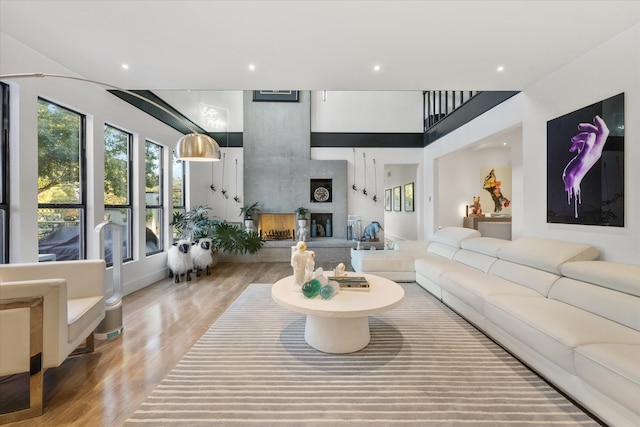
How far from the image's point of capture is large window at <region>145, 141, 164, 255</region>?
459 cm

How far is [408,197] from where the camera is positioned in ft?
27.5

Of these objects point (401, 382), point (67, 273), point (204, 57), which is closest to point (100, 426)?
point (67, 273)

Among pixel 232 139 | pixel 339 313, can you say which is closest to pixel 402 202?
Result: pixel 232 139

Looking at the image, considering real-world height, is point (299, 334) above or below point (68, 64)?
below

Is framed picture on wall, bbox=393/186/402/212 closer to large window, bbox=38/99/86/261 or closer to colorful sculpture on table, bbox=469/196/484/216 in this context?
colorful sculpture on table, bbox=469/196/484/216

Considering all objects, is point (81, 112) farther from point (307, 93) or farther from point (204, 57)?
point (307, 93)

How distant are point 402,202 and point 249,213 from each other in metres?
4.99

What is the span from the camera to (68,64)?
2.87m

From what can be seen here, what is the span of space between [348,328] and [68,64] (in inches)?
152

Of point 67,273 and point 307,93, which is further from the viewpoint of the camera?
point 307,93

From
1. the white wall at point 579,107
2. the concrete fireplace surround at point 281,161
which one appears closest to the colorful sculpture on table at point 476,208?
the white wall at point 579,107

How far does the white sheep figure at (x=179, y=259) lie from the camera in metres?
4.44

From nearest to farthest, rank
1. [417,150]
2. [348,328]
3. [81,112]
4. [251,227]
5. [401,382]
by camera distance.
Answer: [401,382] < [348,328] < [81,112] < [251,227] < [417,150]

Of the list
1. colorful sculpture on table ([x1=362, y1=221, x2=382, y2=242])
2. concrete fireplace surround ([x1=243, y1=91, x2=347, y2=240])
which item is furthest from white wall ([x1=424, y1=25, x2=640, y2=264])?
concrete fireplace surround ([x1=243, y1=91, x2=347, y2=240])
